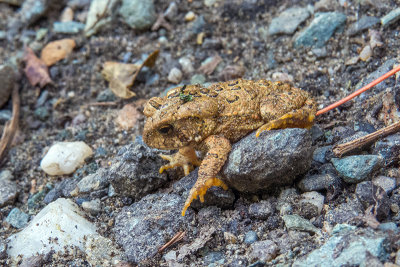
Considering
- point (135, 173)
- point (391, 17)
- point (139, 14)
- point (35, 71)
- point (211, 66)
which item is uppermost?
point (391, 17)

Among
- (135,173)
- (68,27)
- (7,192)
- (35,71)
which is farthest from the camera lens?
(68,27)

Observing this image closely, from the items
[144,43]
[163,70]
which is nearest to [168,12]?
[144,43]

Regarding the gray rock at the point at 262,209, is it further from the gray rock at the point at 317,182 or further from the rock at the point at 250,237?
the gray rock at the point at 317,182

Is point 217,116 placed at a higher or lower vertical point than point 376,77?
lower

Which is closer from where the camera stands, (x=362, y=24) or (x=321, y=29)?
(x=362, y=24)

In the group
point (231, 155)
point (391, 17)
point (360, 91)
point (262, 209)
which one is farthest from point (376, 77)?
point (262, 209)

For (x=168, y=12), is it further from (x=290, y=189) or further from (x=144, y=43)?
(x=290, y=189)

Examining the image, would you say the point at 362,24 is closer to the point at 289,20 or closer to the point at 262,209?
the point at 289,20

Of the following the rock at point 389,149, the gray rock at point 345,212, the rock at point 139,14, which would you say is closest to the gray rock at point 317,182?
the gray rock at point 345,212
